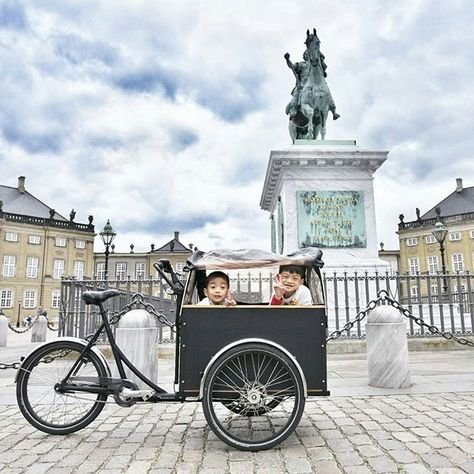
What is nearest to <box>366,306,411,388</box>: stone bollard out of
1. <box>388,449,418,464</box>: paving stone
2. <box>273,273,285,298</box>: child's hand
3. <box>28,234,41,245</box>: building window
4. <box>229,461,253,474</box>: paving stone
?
<box>273,273,285,298</box>: child's hand

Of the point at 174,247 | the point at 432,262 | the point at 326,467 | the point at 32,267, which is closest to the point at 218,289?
the point at 326,467

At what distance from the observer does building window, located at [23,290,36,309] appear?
58978mm

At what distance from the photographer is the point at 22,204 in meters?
63.3

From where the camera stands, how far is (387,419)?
13.2ft

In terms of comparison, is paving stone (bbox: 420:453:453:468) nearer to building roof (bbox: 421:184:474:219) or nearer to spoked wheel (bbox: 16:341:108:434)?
spoked wheel (bbox: 16:341:108:434)

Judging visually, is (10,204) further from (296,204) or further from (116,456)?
(116,456)

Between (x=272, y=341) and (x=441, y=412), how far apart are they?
2213 millimetres

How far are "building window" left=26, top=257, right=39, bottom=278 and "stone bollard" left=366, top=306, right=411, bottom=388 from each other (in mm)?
63335

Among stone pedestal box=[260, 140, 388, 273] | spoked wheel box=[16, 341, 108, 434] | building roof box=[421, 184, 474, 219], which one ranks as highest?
building roof box=[421, 184, 474, 219]

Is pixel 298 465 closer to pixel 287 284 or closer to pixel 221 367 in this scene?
pixel 221 367

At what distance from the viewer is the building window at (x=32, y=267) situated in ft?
196

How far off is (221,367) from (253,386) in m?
0.33

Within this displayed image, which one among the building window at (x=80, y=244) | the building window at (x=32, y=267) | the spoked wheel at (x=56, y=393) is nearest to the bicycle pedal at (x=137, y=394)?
the spoked wheel at (x=56, y=393)

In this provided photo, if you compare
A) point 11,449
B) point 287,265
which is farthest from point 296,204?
point 11,449
